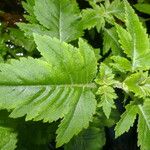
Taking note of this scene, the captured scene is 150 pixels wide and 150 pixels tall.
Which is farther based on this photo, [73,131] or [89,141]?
[89,141]

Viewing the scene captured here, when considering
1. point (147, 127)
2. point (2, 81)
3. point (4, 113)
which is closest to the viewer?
point (2, 81)

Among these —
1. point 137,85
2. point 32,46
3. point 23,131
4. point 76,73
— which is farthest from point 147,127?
point 32,46

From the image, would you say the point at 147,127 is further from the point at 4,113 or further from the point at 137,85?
the point at 4,113

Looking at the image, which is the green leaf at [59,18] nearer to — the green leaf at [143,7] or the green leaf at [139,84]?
the green leaf at [139,84]

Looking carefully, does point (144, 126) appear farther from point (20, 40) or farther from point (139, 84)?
point (20, 40)

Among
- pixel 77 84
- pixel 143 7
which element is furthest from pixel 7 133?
pixel 143 7

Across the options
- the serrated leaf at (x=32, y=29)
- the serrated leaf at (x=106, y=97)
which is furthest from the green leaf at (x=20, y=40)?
the serrated leaf at (x=106, y=97)

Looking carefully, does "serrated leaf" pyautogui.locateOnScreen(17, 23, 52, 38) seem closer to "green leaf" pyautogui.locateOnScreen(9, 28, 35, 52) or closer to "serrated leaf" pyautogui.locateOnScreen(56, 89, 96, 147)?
"green leaf" pyautogui.locateOnScreen(9, 28, 35, 52)
